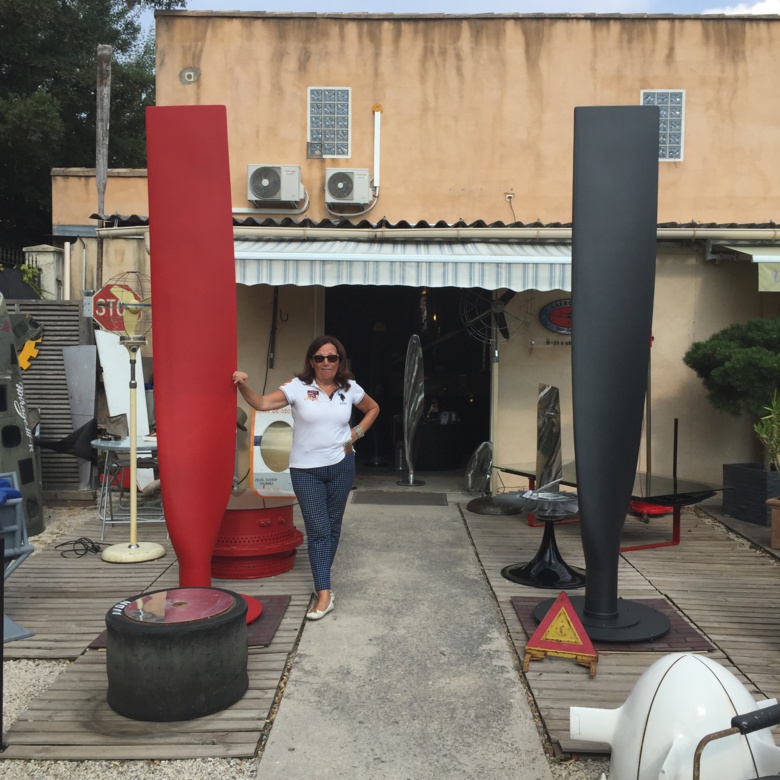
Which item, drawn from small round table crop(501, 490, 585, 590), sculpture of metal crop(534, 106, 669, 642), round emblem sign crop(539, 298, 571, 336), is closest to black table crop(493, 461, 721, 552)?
small round table crop(501, 490, 585, 590)

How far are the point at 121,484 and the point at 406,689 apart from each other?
16.3 ft

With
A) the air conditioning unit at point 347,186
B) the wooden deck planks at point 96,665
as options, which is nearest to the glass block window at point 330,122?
the air conditioning unit at point 347,186

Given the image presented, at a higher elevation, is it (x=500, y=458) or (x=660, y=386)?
(x=660, y=386)

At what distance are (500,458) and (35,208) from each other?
17.2 m

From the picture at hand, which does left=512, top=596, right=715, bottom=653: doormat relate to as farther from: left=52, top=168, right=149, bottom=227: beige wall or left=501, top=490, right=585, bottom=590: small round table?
left=52, top=168, right=149, bottom=227: beige wall

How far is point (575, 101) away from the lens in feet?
36.7

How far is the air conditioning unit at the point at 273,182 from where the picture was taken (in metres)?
10.8

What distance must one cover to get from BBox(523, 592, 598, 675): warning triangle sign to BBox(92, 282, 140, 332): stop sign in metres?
4.31

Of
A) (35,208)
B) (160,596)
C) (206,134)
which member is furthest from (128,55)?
(160,596)

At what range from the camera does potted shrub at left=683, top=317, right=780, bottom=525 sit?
7.80m

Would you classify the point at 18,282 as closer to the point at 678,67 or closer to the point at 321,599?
the point at 321,599

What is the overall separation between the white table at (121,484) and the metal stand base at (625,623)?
3613 mm

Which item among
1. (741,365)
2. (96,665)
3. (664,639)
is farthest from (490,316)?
(96,665)

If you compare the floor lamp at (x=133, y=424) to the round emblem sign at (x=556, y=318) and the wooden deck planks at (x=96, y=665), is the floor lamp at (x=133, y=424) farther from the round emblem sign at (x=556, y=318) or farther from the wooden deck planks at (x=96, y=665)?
the round emblem sign at (x=556, y=318)
